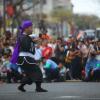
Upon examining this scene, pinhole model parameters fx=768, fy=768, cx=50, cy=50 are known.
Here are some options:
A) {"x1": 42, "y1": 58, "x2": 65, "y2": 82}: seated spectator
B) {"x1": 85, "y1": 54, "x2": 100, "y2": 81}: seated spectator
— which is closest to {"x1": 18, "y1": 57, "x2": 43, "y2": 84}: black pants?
{"x1": 85, "y1": 54, "x2": 100, "y2": 81}: seated spectator

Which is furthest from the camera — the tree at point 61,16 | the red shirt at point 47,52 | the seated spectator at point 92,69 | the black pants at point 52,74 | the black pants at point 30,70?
the tree at point 61,16

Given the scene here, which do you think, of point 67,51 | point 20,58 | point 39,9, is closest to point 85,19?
point 39,9

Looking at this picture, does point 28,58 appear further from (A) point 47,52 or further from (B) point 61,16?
(B) point 61,16

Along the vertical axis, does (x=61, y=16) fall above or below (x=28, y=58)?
below

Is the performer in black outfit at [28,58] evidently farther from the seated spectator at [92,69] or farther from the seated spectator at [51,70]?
the seated spectator at [51,70]

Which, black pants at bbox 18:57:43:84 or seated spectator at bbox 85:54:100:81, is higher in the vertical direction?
black pants at bbox 18:57:43:84

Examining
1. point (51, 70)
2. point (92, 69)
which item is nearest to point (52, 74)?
point (51, 70)

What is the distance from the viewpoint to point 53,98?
57.3ft

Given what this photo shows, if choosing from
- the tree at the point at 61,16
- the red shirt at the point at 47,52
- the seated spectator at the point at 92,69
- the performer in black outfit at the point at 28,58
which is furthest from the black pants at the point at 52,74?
the tree at the point at 61,16

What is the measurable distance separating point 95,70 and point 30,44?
8706 millimetres

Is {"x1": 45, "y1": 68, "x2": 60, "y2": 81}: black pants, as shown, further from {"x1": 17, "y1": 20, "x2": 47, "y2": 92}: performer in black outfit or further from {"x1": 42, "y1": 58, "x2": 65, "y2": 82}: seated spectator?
{"x1": 17, "y1": 20, "x2": 47, "y2": 92}: performer in black outfit

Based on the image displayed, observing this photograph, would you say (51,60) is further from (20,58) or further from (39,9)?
(39,9)

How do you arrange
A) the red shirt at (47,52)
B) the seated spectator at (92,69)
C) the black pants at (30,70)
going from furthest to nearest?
the red shirt at (47,52) → the seated spectator at (92,69) → the black pants at (30,70)

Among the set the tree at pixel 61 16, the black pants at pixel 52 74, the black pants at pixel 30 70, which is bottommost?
the tree at pixel 61 16
